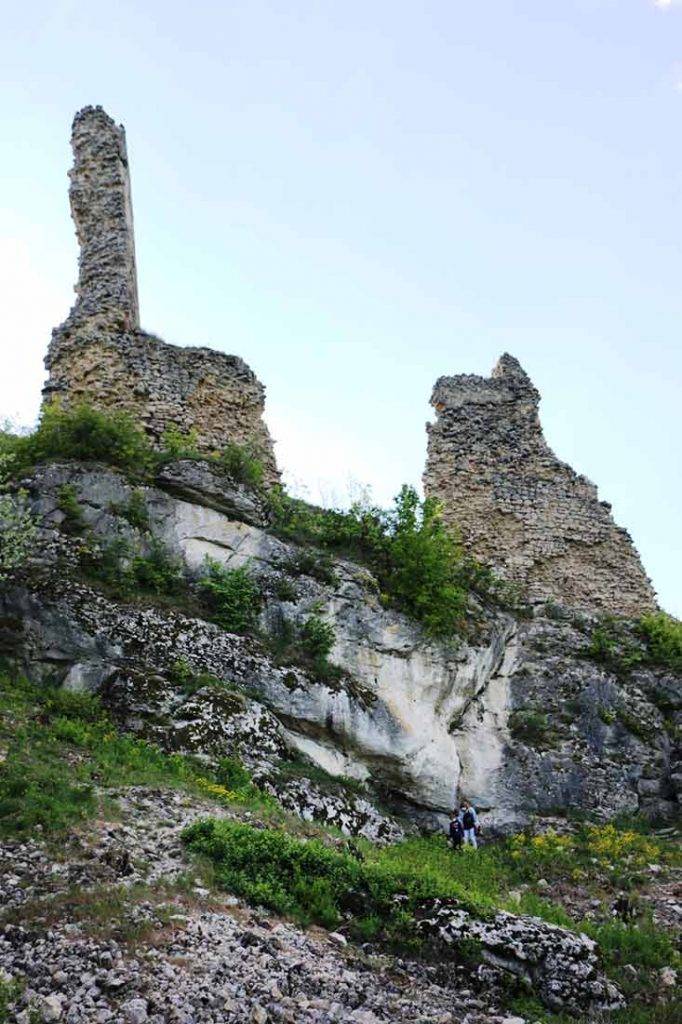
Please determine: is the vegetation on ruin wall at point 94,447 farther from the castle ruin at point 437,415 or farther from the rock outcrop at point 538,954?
the rock outcrop at point 538,954

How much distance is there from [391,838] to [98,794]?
5353 mm

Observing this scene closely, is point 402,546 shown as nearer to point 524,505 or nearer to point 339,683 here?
point 339,683

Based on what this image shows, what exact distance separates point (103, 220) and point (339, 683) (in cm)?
1301

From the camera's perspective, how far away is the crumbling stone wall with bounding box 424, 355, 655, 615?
21.9 meters

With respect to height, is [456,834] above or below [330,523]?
below

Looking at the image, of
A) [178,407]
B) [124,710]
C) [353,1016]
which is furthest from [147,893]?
[178,407]

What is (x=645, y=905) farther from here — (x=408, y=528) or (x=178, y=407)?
(x=178, y=407)

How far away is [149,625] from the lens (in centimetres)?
1470

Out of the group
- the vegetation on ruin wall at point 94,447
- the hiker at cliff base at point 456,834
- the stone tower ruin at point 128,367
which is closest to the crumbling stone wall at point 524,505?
the stone tower ruin at point 128,367

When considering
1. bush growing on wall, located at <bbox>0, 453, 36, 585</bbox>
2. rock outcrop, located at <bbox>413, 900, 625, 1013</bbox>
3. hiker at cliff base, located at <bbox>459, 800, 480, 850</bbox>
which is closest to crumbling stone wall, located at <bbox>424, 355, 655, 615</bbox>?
hiker at cliff base, located at <bbox>459, 800, 480, 850</bbox>

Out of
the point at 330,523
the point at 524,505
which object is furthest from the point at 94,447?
the point at 524,505

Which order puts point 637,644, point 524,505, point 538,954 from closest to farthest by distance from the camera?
point 538,954, point 637,644, point 524,505

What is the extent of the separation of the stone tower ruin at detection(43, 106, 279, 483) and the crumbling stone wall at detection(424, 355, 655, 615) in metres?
4.86

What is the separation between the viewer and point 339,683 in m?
15.8
